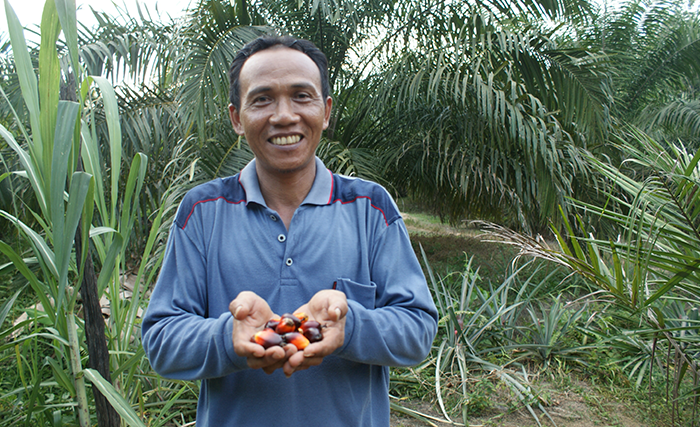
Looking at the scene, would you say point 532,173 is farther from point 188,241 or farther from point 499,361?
point 188,241

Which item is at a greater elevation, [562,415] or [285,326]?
[285,326]

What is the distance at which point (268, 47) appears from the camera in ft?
3.46

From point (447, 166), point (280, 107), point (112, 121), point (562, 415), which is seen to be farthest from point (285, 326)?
point (447, 166)

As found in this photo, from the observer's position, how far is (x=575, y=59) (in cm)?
382

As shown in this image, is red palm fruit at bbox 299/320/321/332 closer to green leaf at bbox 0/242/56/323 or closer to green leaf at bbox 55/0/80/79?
green leaf at bbox 0/242/56/323

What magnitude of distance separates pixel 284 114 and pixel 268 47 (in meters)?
0.18

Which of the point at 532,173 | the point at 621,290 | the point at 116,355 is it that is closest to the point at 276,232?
the point at 116,355

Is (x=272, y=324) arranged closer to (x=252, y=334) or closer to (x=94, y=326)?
(x=252, y=334)

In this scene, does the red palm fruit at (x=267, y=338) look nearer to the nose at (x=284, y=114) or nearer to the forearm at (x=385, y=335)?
the forearm at (x=385, y=335)

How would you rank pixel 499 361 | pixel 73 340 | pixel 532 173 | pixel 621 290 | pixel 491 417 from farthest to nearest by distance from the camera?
pixel 532 173, pixel 499 361, pixel 491 417, pixel 621 290, pixel 73 340

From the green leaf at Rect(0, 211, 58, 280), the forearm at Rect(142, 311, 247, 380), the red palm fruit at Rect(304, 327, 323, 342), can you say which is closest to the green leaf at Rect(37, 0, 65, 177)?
the green leaf at Rect(0, 211, 58, 280)

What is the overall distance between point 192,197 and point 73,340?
54 cm

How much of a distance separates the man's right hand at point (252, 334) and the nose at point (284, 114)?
0.38m

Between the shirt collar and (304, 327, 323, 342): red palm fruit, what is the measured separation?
32 cm
